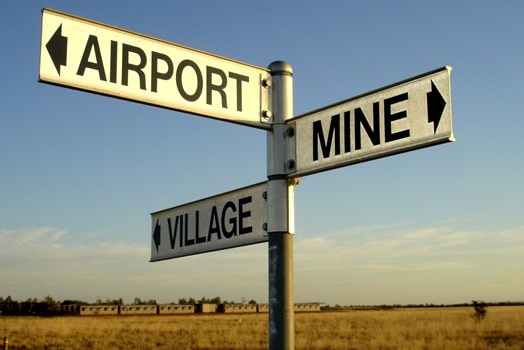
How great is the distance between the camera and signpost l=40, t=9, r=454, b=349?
300 cm

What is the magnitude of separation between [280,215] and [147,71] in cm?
94

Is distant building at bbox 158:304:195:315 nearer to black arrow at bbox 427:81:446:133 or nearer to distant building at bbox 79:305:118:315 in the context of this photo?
distant building at bbox 79:305:118:315

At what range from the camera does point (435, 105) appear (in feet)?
9.57

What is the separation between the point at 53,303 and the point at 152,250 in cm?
9281

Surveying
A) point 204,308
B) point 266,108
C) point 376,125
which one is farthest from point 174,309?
point 376,125

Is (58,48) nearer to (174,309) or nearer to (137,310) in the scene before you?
(137,310)

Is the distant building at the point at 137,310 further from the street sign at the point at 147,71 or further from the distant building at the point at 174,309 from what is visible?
the street sign at the point at 147,71

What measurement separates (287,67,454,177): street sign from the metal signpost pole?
7 cm

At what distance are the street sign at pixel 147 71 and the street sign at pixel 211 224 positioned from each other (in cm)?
45

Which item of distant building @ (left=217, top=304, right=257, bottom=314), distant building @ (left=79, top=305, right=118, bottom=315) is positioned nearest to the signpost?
distant building @ (left=79, top=305, right=118, bottom=315)

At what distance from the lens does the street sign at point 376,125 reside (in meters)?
2.91

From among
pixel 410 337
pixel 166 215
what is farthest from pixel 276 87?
pixel 410 337

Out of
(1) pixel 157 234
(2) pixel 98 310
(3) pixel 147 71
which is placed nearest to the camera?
(3) pixel 147 71

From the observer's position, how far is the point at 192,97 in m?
3.39
